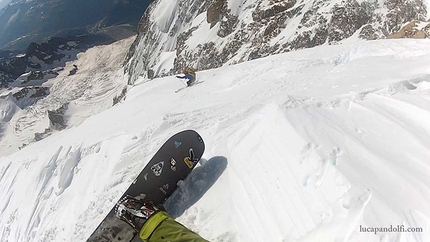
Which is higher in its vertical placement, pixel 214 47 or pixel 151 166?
pixel 151 166

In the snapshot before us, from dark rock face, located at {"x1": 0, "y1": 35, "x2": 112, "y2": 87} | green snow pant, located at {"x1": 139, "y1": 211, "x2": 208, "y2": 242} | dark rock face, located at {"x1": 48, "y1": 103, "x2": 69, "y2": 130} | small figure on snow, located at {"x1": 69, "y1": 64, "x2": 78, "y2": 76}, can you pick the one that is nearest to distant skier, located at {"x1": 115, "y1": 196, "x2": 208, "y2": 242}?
green snow pant, located at {"x1": 139, "y1": 211, "x2": 208, "y2": 242}

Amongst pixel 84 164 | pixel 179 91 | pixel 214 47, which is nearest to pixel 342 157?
pixel 84 164

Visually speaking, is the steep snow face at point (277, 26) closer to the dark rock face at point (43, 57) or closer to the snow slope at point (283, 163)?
the snow slope at point (283, 163)

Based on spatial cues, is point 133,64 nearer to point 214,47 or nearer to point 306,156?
point 214,47

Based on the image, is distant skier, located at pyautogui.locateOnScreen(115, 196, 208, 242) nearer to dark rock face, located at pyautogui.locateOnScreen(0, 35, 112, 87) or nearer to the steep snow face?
the steep snow face

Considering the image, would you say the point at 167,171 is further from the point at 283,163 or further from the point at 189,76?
the point at 189,76

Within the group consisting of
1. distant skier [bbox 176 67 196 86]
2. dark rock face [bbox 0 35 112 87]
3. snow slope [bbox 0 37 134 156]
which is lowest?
snow slope [bbox 0 37 134 156]
